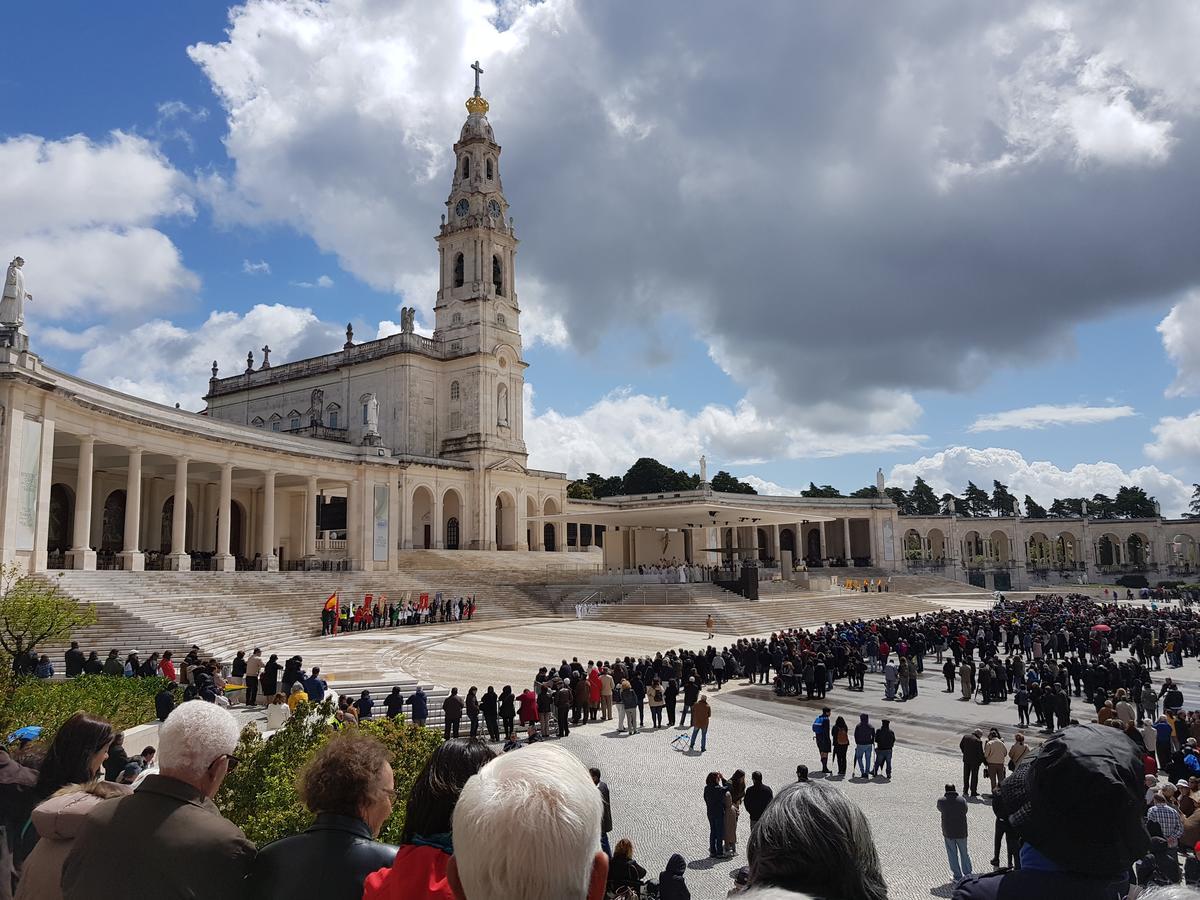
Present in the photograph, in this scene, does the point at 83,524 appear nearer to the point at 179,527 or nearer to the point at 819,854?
the point at 179,527

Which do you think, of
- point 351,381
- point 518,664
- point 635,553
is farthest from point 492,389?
point 518,664

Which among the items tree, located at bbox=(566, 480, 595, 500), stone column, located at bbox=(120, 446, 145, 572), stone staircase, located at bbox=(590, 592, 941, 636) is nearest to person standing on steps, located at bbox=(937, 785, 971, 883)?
stone staircase, located at bbox=(590, 592, 941, 636)

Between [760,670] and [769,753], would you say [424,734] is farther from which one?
[760,670]

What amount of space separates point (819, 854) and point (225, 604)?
2956cm

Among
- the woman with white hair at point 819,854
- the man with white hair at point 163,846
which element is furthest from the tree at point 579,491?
the woman with white hair at point 819,854

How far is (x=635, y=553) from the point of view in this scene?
6606cm

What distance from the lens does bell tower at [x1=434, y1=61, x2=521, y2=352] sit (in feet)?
187

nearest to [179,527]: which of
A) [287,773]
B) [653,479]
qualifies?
[287,773]

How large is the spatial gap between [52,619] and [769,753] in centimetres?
1354

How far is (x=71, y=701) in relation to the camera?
443 inches

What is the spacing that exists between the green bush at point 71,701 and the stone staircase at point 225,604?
771cm

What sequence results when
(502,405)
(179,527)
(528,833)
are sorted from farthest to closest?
(502,405), (179,527), (528,833)

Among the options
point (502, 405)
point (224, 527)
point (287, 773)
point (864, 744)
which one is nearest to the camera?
point (287, 773)

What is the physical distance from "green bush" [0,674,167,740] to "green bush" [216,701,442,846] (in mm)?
4185
